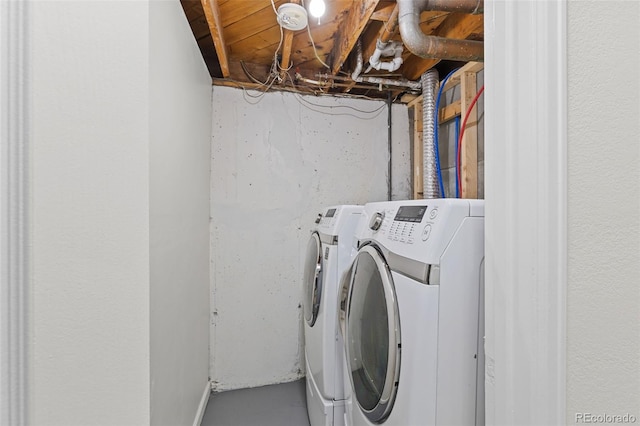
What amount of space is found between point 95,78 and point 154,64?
475 millimetres

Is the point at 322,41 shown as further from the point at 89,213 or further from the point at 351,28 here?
the point at 89,213

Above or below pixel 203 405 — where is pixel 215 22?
above

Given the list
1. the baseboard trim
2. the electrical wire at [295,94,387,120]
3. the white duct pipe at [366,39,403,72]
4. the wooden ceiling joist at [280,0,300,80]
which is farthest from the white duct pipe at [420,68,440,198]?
the baseboard trim

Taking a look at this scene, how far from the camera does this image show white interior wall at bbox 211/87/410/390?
7.65ft

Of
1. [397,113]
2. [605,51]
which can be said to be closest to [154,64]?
[605,51]

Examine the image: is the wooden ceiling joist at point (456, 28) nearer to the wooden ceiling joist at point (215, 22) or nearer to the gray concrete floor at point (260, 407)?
the wooden ceiling joist at point (215, 22)

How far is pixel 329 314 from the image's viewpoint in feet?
5.22

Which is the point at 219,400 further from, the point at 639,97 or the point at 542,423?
the point at 639,97

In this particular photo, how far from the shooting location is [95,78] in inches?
23.8

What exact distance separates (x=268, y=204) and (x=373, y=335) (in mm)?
1485

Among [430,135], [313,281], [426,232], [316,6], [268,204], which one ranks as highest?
[316,6]

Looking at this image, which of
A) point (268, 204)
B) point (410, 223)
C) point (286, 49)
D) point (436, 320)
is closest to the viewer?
point (436, 320)

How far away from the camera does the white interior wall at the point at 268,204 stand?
233 centimetres

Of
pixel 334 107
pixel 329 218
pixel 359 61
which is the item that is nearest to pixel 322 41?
pixel 359 61
